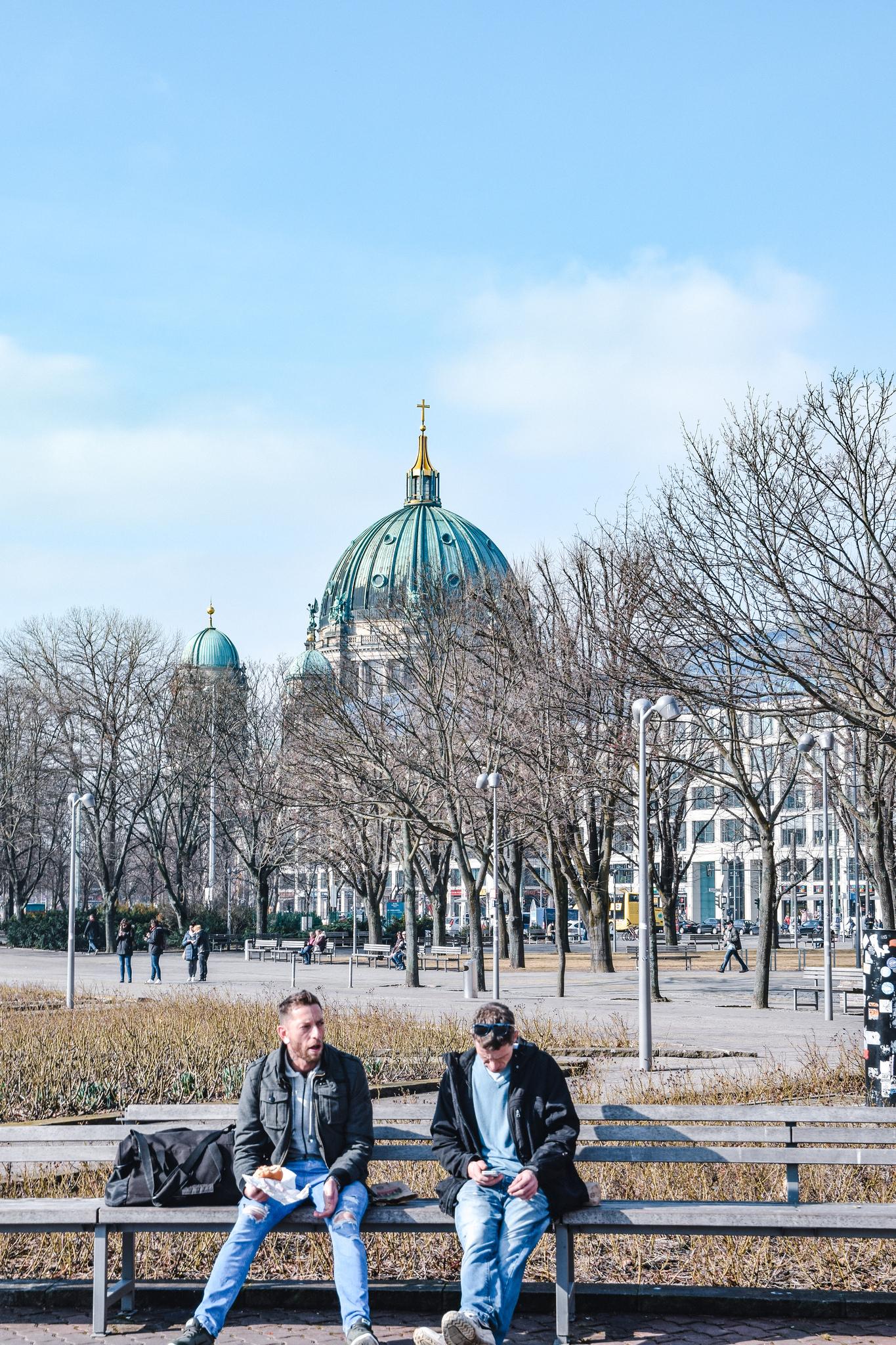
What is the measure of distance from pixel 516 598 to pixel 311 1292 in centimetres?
2741

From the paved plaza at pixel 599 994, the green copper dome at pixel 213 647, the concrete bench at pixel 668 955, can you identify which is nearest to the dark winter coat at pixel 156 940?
the paved plaza at pixel 599 994

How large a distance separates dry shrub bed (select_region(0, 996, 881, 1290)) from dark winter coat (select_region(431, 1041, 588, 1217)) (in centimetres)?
96

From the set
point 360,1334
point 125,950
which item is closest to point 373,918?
point 125,950

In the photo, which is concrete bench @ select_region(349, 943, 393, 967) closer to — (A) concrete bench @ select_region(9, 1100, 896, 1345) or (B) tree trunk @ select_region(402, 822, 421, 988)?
(B) tree trunk @ select_region(402, 822, 421, 988)

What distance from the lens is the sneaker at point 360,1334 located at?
594cm

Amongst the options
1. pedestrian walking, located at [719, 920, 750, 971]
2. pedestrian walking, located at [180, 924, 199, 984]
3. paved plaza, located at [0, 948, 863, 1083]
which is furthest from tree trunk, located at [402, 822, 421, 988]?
pedestrian walking, located at [719, 920, 750, 971]

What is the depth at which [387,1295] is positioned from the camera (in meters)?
6.96

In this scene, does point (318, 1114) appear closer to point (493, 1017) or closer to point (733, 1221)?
point (493, 1017)

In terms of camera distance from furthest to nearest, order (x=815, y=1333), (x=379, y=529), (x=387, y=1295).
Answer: (x=379, y=529) → (x=387, y=1295) → (x=815, y=1333)

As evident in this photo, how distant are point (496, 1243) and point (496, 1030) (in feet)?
2.87

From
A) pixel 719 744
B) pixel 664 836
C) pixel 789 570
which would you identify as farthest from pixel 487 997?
pixel 664 836

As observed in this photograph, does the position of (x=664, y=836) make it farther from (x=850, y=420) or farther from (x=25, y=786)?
(x=850, y=420)

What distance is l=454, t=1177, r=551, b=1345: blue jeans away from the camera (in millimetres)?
6238

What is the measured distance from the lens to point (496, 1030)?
674 centimetres
